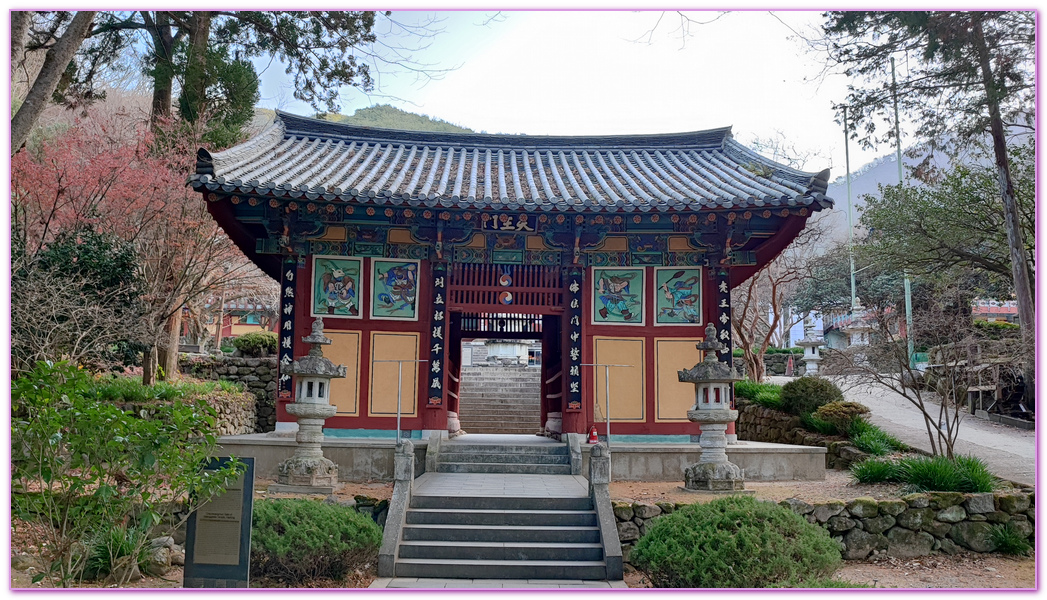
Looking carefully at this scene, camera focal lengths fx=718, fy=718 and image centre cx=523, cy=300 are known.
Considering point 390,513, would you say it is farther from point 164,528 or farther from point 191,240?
point 191,240

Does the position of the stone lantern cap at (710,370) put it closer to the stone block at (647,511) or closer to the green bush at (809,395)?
the stone block at (647,511)

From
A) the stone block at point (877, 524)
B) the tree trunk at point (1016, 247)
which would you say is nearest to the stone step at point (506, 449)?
the stone block at point (877, 524)

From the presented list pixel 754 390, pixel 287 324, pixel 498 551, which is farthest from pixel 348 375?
pixel 754 390

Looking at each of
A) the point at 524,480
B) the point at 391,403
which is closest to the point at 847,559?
the point at 524,480

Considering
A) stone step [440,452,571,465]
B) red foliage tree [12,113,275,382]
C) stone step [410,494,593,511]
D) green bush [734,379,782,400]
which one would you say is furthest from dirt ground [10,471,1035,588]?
green bush [734,379,782,400]

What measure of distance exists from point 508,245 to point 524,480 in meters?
3.98

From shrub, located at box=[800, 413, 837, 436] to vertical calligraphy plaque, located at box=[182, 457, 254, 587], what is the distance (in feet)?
38.3

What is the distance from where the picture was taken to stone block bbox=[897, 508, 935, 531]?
820cm

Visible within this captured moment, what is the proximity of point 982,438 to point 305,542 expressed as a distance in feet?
45.8

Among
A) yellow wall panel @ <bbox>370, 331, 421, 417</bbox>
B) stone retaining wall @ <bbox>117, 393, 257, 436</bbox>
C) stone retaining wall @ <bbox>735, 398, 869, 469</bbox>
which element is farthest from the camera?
stone retaining wall @ <bbox>117, 393, 257, 436</bbox>

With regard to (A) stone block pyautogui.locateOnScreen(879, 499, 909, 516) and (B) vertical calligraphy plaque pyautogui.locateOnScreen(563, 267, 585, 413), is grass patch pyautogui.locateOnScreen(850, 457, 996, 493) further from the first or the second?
(B) vertical calligraphy plaque pyautogui.locateOnScreen(563, 267, 585, 413)

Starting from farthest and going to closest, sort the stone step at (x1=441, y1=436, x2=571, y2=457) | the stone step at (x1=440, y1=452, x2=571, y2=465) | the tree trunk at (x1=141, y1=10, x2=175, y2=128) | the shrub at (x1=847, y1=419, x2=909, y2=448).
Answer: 1. the tree trunk at (x1=141, y1=10, x2=175, y2=128)
2. the shrub at (x1=847, y1=419, x2=909, y2=448)
3. the stone step at (x1=441, y1=436, x2=571, y2=457)
4. the stone step at (x1=440, y1=452, x2=571, y2=465)

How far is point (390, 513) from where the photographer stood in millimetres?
7637

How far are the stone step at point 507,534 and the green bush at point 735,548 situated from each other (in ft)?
3.22
